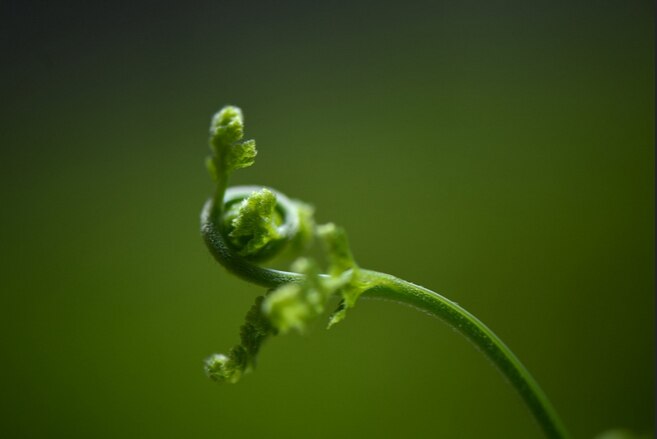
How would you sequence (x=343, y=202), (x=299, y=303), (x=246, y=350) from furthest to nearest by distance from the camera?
(x=343, y=202) < (x=246, y=350) < (x=299, y=303)

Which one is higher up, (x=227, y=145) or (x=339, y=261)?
(x=227, y=145)

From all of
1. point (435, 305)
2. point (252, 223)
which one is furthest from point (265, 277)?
point (435, 305)

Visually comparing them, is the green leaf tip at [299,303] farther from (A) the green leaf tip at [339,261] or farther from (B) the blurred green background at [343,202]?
(B) the blurred green background at [343,202]

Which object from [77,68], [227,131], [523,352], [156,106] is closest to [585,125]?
[523,352]

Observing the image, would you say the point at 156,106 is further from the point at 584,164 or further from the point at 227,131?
the point at 227,131

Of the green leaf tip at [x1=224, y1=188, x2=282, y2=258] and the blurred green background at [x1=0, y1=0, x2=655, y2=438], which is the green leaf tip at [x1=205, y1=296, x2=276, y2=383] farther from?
the blurred green background at [x1=0, y1=0, x2=655, y2=438]

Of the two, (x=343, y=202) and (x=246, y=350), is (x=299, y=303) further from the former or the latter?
(x=343, y=202)

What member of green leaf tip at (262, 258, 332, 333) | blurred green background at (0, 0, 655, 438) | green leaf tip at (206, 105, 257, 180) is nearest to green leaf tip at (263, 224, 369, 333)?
green leaf tip at (262, 258, 332, 333)
